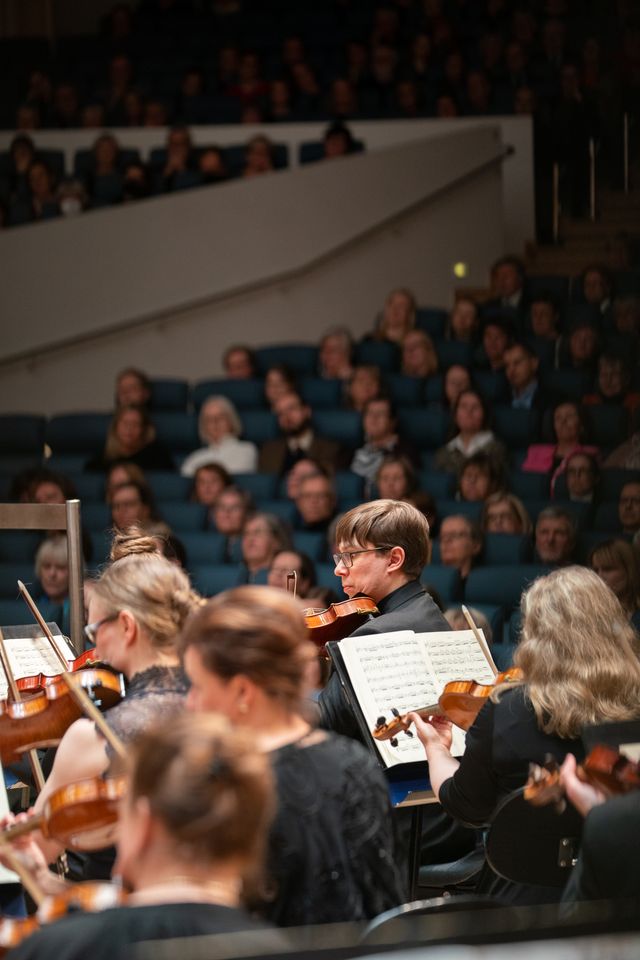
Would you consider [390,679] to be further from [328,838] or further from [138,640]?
[328,838]

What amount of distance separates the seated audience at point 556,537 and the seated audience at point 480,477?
550 millimetres

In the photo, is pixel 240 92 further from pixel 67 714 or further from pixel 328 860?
pixel 328 860

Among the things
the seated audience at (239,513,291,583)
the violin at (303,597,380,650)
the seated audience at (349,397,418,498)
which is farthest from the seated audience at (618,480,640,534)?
the violin at (303,597,380,650)

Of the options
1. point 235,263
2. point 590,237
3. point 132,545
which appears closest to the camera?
point 132,545

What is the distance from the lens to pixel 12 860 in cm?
196


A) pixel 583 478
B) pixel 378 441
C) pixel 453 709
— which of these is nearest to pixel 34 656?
pixel 453 709

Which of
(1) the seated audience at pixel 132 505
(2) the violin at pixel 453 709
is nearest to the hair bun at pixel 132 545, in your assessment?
(2) the violin at pixel 453 709

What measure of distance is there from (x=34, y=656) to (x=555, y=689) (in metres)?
1.50

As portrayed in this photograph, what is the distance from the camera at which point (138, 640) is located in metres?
2.43

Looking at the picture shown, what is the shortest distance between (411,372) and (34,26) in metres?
6.18

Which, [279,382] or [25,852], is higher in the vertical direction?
[279,382]

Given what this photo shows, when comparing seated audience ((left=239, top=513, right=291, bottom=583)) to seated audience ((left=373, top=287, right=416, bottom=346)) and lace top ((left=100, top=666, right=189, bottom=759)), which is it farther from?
lace top ((left=100, top=666, right=189, bottom=759))

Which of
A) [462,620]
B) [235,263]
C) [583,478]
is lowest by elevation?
[462,620]

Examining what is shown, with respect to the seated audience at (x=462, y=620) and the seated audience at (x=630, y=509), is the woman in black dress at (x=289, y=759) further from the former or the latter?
the seated audience at (x=630, y=509)
